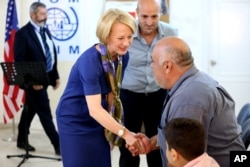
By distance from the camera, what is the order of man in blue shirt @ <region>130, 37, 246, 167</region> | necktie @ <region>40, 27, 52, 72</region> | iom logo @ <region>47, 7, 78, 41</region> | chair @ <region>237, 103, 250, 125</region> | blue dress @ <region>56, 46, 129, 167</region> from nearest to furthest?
man in blue shirt @ <region>130, 37, 246, 167</region> → blue dress @ <region>56, 46, 129, 167</region> → chair @ <region>237, 103, 250, 125</region> → necktie @ <region>40, 27, 52, 72</region> → iom logo @ <region>47, 7, 78, 41</region>

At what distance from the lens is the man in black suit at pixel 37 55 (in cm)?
410

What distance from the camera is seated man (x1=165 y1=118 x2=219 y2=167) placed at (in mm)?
1470

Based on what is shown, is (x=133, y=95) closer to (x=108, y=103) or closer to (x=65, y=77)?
(x=108, y=103)

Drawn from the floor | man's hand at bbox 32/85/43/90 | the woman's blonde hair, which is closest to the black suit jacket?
man's hand at bbox 32/85/43/90

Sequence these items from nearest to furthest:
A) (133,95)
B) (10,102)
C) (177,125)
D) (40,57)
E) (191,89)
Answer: (177,125), (191,89), (133,95), (40,57), (10,102)

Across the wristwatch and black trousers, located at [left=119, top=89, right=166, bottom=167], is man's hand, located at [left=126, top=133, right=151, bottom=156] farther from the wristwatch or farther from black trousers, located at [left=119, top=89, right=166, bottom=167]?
black trousers, located at [left=119, top=89, right=166, bottom=167]

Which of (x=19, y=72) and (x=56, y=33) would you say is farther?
(x=56, y=33)

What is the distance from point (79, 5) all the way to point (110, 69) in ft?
10.3

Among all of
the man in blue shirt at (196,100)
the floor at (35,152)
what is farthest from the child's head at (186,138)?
the floor at (35,152)

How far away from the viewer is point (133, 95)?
279cm

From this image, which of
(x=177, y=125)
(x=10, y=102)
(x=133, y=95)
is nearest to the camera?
(x=177, y=125)

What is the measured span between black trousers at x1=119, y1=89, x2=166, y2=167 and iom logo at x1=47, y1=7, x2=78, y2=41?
7.86 feet

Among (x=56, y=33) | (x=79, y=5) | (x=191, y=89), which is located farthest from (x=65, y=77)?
(x=191, y=89)

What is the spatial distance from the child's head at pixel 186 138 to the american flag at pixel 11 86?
11.7 ft
